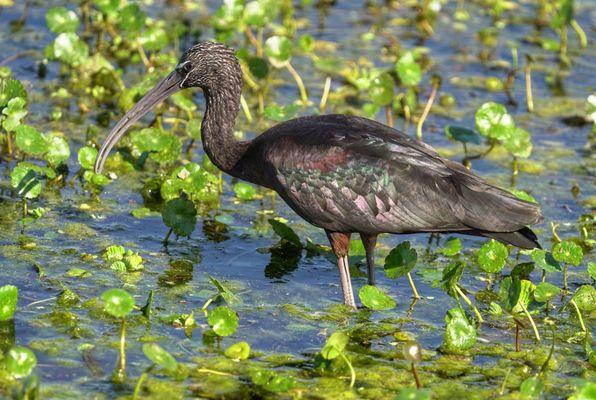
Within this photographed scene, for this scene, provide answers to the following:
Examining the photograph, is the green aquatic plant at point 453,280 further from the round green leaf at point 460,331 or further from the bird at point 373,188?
the bird at point 373,188

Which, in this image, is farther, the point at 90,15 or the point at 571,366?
the point at 90,15

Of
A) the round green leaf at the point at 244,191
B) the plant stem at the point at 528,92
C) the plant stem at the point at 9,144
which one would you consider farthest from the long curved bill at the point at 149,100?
the plant stem at the point at 528,92

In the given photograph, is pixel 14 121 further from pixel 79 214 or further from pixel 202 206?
pixel 202 206

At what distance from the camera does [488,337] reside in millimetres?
6984

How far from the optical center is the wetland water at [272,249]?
6.30m

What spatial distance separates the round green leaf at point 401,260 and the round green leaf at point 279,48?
343 cm

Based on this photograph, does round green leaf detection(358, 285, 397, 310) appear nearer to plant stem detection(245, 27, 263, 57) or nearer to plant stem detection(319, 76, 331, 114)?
plant stem detection(319, 76, 331, 114)

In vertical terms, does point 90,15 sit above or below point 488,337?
above

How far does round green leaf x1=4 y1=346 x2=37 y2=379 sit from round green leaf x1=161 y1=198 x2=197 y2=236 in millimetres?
2180

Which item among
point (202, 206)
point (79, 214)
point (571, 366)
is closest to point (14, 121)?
point (79, 214)

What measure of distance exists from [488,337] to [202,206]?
260cm

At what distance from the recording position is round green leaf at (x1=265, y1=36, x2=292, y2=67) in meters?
10.1

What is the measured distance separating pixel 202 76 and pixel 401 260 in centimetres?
183

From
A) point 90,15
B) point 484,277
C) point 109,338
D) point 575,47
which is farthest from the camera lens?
point 575,47
